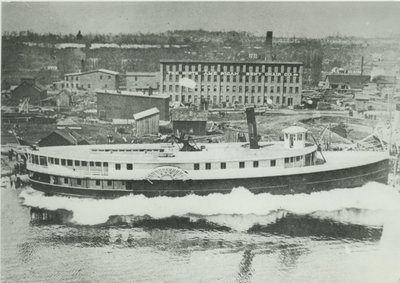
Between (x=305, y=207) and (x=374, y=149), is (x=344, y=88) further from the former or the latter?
(x=305, y=207)

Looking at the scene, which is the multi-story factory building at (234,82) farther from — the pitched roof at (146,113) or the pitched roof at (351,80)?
the pitched roof at (351,80)

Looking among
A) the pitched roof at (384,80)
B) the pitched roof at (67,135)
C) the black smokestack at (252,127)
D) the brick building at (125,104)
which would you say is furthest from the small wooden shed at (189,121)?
the pitched roof at (384,80)

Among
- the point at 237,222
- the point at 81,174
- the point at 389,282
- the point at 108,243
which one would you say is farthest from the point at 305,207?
the point at 81,174

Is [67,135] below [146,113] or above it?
below

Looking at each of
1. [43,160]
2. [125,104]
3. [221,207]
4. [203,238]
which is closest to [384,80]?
[221,207]

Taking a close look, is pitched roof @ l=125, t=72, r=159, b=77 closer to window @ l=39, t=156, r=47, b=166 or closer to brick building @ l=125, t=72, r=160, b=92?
brick building @ l=125, t=72, r=160, b=92

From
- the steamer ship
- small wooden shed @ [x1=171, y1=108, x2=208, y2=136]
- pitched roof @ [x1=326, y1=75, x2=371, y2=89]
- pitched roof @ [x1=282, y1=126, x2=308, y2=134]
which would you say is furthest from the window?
pitched roof @ [x1=326, y1=75, x2=371, y2=89]

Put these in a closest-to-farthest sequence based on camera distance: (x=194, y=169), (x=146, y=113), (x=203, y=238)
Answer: (x=203, y=238) → (x=194, y=169) → (x=146, y=113)

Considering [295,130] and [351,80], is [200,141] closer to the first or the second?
[295,130]
